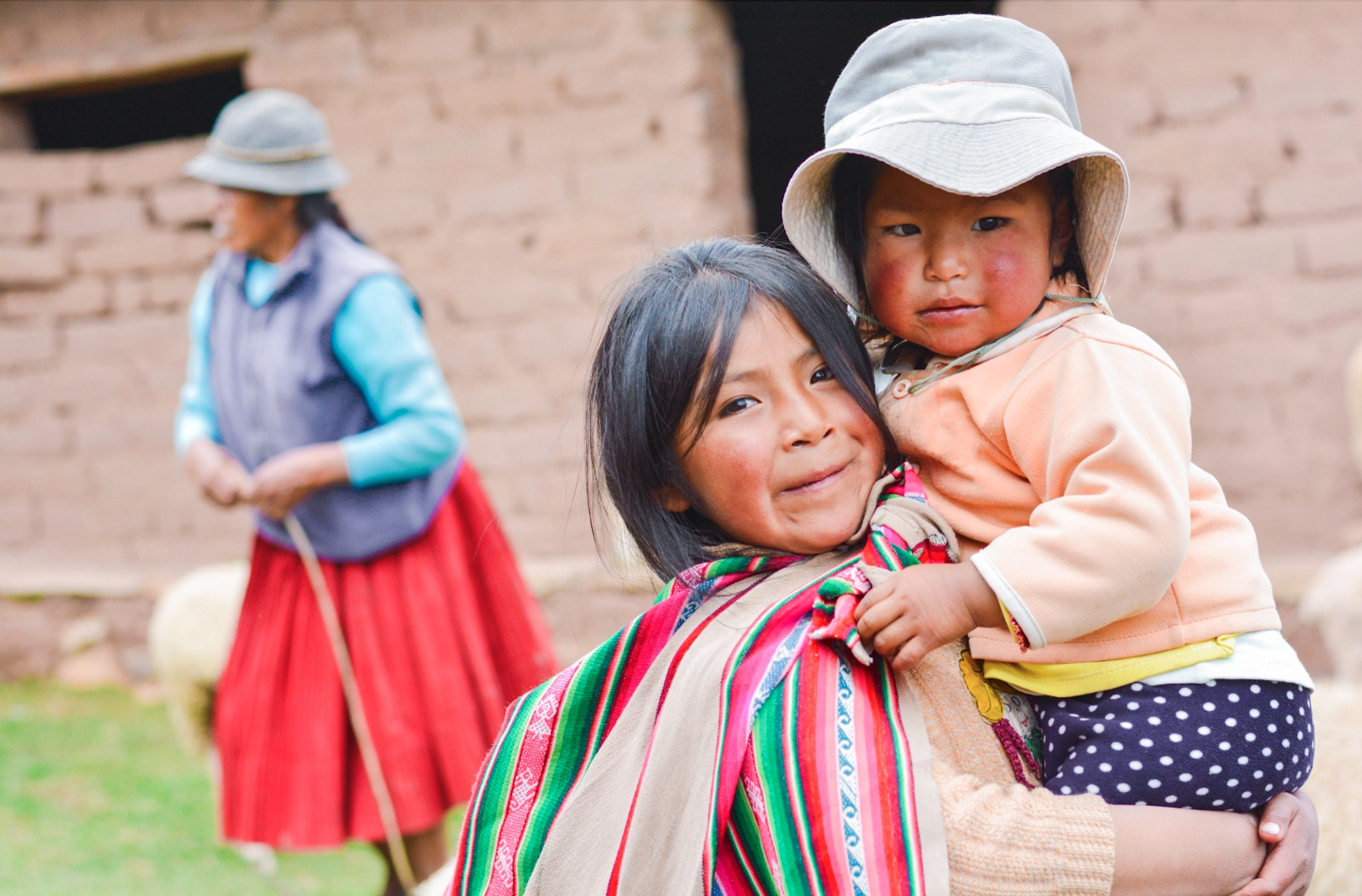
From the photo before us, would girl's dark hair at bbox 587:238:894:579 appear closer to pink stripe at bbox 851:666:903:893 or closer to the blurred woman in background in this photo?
pink stripe at bbox 851:666:903:893

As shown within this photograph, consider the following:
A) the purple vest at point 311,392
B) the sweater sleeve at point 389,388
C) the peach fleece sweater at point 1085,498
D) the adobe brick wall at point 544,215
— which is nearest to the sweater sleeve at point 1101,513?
the peach fleece sweater at point 1085,498

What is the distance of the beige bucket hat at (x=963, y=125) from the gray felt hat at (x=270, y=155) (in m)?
2.36

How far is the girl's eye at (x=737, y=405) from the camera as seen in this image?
1.39 m

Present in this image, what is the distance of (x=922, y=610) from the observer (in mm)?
1261

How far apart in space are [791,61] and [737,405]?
223 inches

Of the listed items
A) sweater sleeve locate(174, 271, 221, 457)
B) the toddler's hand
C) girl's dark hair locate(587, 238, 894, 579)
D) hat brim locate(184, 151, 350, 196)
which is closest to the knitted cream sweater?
the toddler's hand

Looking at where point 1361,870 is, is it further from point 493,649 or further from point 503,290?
point 503,290

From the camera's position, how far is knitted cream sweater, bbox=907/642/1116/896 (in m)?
1.20

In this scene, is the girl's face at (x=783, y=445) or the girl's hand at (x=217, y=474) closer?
the girl's face at (x=783, y=445)

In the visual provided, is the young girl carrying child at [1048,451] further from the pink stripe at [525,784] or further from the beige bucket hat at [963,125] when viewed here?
the pink stripe at [525,784]

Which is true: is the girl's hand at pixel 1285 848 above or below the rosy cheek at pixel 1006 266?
below

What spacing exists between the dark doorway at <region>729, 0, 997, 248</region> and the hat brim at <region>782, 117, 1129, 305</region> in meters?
3.87

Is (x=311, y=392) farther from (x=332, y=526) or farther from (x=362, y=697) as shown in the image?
(x=362, y=697)

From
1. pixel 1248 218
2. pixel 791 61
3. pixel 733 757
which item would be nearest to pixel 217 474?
pixel 733 757
